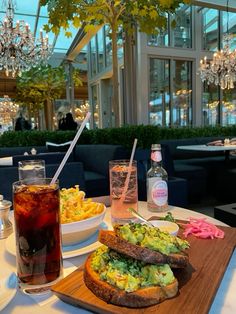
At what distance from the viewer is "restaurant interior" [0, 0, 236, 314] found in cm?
57

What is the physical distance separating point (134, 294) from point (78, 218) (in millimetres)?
338

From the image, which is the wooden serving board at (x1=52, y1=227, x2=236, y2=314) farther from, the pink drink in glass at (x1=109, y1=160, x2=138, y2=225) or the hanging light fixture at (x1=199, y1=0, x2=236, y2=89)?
the hanging light fixture at (x1=199, y1=0, x2=236, y2=89)

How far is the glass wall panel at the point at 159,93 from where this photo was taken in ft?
26.4

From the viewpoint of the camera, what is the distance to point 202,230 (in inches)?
33.2

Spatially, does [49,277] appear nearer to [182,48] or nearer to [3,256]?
[3,256]

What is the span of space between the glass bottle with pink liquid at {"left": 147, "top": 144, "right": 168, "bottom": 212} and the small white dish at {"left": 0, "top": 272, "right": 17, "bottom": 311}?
0.61m

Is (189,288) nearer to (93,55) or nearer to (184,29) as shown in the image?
(184,29)

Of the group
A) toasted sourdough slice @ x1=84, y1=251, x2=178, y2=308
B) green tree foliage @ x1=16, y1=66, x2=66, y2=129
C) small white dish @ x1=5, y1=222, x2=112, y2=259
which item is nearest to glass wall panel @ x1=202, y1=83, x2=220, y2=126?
green tree foliage @ x1=16, y1=66, x2=66, y2=129

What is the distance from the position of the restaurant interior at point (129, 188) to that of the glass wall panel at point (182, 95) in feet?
0.10

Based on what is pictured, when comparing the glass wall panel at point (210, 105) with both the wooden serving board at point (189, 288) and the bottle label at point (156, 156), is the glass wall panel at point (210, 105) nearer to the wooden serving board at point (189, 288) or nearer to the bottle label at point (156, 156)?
the bottle label at point (156, 156)

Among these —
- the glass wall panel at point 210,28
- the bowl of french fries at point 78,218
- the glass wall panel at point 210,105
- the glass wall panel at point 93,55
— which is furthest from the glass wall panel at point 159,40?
the bowl of french fries at point 78,218

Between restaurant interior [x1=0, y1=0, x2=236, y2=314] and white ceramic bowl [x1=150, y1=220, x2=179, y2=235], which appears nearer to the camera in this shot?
restaurant interior [x1=0, y1=0, x2=236, y2=314]

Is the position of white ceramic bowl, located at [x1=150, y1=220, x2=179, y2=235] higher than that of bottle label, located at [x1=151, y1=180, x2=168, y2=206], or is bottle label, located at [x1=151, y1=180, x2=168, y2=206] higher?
bottle label, located at [x1=151, y1=180, x2=168, y2=206]

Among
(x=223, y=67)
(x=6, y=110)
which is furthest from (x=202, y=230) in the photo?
(x=6, y=110)
